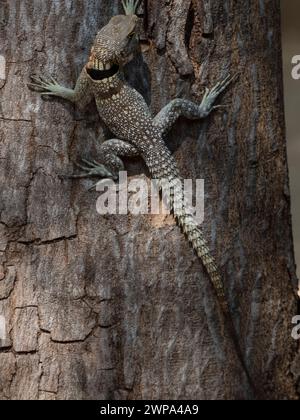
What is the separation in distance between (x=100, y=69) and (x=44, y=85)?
0.71ft

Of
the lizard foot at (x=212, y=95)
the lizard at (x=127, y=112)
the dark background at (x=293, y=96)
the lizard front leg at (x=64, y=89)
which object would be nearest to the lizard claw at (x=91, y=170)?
the lizard at (x=127, y=112)

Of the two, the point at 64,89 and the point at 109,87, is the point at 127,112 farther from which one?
the point at 64,89

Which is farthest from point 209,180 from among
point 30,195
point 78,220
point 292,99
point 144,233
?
point 292,99

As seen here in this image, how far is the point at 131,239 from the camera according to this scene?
7.34 feet

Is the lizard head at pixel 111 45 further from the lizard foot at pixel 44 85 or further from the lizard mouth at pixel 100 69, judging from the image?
the lizard foot at pixel 44 85

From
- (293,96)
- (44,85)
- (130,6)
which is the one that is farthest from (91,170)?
(293,96)

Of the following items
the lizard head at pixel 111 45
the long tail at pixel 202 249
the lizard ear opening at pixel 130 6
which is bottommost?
the long tail at pixel 202 249

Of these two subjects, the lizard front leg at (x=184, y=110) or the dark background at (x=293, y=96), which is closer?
the lizard front leg at (x=184, y=110)

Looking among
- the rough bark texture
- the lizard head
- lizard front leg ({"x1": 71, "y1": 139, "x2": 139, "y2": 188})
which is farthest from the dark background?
lizard front leg ({"x1": 71, "y1": 139, "x2": 139, "y2": 188})

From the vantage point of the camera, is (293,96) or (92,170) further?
(293,96)

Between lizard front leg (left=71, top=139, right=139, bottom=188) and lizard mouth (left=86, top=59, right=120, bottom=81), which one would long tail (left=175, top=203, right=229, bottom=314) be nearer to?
lizard front leg (left=71, top=139, right=139, bottom=188)

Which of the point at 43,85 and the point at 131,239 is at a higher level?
the point at 43,85

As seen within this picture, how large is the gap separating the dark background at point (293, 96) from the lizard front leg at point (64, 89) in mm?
2223

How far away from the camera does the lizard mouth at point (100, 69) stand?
224 centimetres
